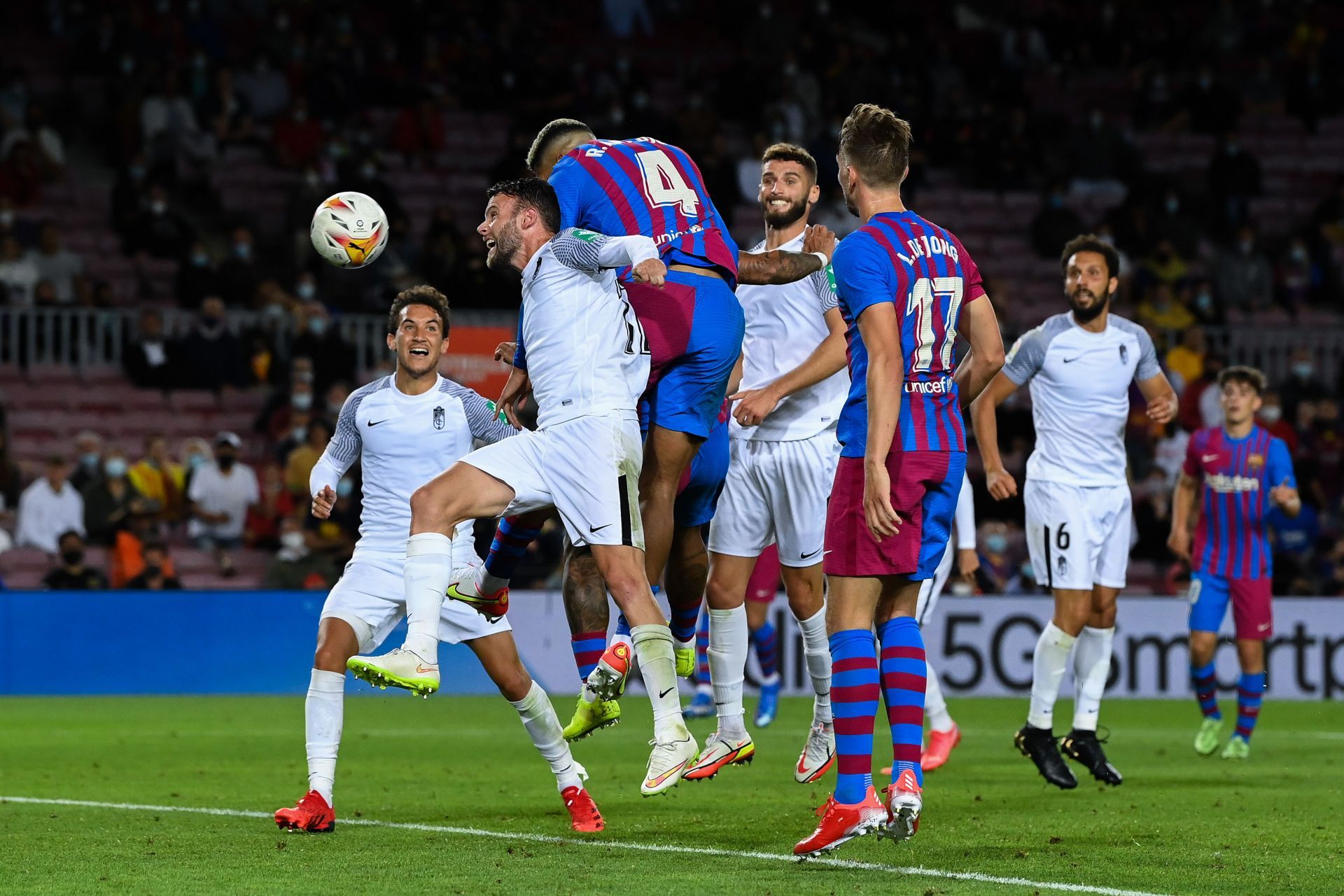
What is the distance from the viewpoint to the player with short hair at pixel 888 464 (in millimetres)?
6547

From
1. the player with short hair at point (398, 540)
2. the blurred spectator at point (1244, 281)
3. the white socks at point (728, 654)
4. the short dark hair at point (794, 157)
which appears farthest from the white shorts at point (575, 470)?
the blurred spectator at point (1244, 281)

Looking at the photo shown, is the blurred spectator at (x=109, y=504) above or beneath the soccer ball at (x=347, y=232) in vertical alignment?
beneath

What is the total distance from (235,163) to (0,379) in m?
4.50

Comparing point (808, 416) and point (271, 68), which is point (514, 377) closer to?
point (808, 416)

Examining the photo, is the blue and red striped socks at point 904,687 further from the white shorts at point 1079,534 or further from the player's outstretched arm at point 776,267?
the white shorts at point 1079,534

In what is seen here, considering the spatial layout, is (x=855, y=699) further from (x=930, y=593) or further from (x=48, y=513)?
(x=48, y=513)

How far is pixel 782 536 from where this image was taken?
9.12m

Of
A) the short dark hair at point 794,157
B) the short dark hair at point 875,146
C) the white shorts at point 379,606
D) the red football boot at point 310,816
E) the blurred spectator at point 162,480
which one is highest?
the short dark hair at point 794,157

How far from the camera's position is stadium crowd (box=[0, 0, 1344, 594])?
61.6 feet

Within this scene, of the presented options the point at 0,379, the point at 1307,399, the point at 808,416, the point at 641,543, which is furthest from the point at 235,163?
the point at 641,543

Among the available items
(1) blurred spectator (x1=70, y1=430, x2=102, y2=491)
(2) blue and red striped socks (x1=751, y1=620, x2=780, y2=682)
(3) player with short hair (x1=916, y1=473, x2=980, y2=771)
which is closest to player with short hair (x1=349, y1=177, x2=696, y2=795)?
(3) player with short hair (x1=916, y1=473, x2=980, y2=771)

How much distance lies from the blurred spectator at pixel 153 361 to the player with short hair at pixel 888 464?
1449 centimetres

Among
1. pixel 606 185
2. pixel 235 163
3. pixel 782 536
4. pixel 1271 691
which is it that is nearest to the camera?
pixel 606 185

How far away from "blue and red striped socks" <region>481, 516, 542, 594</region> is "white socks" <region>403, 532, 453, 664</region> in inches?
32.2
